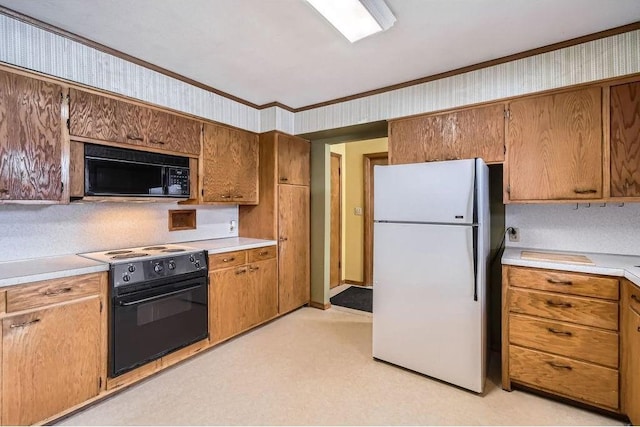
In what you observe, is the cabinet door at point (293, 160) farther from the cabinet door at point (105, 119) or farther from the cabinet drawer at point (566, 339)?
the cabinet drawer at point (566, 339)

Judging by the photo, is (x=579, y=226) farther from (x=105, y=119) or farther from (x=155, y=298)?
(x=105, y=119)

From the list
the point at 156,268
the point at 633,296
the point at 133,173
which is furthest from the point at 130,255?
the point at 633,296

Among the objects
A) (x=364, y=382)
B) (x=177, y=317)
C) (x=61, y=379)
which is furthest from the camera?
(x=177, y=317)

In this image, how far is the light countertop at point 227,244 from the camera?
8.90ft

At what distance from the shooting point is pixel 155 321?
223 cm

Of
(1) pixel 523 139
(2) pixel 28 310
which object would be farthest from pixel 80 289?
(1) pixel 523 139

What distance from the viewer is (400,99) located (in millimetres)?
2781

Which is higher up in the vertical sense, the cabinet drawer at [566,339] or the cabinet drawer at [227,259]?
the cabinet drawer at [227,259]

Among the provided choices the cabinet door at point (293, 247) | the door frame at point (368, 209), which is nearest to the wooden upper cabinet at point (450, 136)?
the cabinet door at point (293, 247)

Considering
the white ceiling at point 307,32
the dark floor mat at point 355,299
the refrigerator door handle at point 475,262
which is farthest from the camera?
the dark floor mat at point 355,299

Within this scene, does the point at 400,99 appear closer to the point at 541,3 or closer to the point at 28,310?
the point at 541,3

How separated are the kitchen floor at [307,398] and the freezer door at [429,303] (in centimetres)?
15

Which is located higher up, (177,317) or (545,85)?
(545,85)

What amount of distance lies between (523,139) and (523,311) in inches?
48.5
